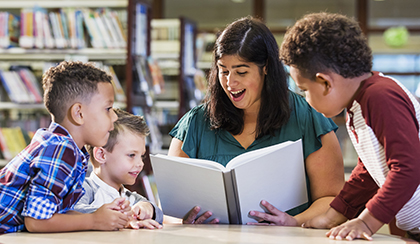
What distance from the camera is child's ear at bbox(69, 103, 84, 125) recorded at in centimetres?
120

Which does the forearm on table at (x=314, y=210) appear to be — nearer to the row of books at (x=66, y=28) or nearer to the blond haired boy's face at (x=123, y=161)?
the blond haired boy's face at (x=123, y=161)

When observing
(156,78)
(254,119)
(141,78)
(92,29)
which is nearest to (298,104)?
(254,119)

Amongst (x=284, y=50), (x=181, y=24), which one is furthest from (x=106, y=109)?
(x=181, y=24)

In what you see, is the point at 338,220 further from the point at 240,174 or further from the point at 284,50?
the point at 284,50

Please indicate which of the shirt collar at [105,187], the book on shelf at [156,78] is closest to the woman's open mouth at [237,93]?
the shirt collar at [105,187]

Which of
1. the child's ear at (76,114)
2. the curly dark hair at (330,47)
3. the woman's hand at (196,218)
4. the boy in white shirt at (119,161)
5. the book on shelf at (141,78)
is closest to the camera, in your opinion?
the curly dark hair at (330,47)

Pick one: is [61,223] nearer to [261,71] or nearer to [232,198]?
[232,198]

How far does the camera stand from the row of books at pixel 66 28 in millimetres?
3469

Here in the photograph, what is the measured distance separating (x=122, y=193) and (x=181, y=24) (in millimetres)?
3108

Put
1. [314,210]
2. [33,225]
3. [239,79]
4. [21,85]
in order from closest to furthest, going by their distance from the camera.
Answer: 1. [33,225]
2. [314,210]
3. [239,79]
4. [21,85]

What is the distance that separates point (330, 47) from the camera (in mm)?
1035

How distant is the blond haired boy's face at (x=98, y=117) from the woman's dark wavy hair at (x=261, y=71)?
1.42 feet

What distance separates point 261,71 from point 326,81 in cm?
45

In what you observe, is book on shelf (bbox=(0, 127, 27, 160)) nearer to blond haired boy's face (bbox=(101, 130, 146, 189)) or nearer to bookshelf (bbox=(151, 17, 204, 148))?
bookshelf (bbox=(151, 17, 204, 148))
